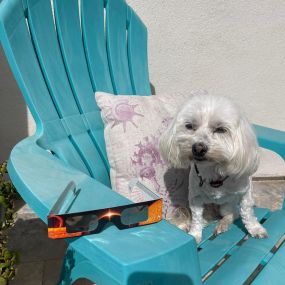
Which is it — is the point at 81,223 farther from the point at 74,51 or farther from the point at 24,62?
the point at 74,51

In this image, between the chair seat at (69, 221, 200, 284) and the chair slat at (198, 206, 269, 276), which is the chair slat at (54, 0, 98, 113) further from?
the chair seat at (69, 221, 200, 284)

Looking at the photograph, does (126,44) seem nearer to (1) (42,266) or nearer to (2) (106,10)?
(2) (106,10)

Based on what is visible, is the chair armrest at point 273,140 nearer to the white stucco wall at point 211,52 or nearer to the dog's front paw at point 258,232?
the dog's front paw at point 258,232

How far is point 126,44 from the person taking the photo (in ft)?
6.21

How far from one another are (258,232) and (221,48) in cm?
153

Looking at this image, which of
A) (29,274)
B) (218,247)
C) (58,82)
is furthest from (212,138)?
(29,274)

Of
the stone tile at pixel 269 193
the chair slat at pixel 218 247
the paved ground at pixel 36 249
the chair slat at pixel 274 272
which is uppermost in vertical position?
the chair slat at pixel 274 272

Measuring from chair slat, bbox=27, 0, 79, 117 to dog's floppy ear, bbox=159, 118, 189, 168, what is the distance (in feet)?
1.39

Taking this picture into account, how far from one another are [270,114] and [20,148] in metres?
2.18

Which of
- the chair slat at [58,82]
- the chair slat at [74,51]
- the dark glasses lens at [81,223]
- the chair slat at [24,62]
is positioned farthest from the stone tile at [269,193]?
the dark glasses lens at [81,223]

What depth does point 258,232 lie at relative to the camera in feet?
4.66

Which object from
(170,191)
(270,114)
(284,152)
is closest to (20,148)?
(170,191)

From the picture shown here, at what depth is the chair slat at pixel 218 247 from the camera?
1.24 m

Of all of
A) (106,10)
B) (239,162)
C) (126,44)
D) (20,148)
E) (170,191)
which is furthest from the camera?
(126,44)
